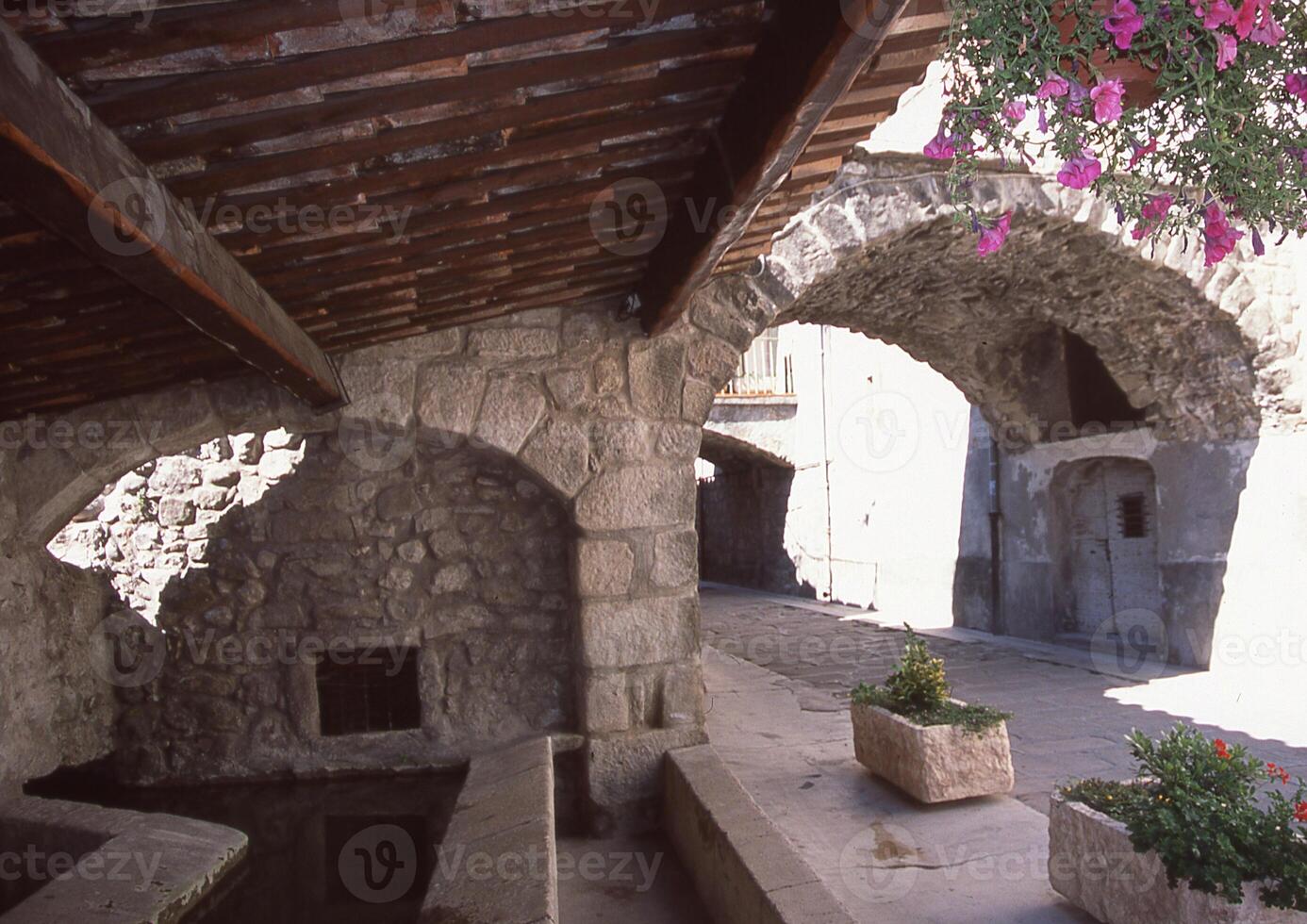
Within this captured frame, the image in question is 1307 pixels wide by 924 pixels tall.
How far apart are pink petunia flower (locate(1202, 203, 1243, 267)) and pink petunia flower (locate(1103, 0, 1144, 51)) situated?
0.41 metres

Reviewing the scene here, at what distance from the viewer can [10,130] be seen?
1.23 meters

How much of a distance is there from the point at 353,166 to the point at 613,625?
2308mm

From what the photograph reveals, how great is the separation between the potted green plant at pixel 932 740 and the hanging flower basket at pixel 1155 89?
230 cm

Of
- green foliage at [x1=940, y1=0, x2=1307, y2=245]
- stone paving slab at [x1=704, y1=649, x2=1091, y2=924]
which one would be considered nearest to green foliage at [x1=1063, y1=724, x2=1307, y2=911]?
stone paving slab at [x1=704, y1=649, x2=1091, y2=924]

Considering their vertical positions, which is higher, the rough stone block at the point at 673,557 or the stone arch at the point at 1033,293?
the stone arch at the point at 1033,293

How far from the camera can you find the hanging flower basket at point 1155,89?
1.46 metres

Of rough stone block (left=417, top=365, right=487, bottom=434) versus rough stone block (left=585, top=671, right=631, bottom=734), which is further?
rough stone block (left=585, top=671, right=631, bottom=734)

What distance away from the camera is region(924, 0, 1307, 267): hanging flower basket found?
146 cm

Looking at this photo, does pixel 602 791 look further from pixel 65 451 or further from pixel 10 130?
pixel 10 130

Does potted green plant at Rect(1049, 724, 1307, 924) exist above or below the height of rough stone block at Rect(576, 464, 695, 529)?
below

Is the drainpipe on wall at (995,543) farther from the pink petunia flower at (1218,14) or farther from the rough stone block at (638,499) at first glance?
the pink petunia flower at (1218,14)

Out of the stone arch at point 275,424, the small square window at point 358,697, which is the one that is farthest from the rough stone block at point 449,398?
the small square window at point 358,697

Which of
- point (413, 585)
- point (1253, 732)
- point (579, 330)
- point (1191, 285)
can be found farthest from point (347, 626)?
point (1191, 285)

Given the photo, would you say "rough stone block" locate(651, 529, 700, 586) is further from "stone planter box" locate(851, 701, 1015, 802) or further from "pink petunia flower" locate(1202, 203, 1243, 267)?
"pink petunia flower" locate(1202, 203, 1243, 267)
